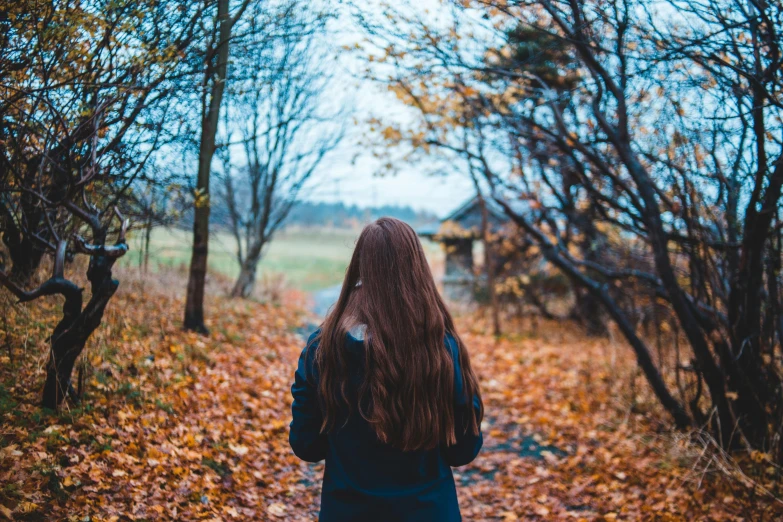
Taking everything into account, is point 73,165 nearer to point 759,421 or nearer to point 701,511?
point 701,511

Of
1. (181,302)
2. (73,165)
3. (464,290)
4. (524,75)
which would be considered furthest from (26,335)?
(464,290)

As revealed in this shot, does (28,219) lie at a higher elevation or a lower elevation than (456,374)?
higher

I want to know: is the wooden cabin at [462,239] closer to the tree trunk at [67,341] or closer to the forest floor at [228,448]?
the forest floor at [228,448]

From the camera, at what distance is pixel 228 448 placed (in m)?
5.09

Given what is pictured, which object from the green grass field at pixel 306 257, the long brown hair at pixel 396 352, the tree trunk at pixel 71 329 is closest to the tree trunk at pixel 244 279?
the green grass field at pixel 306 257

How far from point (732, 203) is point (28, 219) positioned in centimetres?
628

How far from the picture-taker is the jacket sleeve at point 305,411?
7.16 feet

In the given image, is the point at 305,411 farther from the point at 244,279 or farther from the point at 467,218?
the point at 467,218

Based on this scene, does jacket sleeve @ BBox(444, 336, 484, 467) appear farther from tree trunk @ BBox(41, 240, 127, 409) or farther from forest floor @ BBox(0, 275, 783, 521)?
tree trunk @ BBox(41, 240, 127, 409)

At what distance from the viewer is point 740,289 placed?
17.1 feet

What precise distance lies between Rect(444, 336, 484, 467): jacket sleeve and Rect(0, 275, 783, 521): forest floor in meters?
2.39

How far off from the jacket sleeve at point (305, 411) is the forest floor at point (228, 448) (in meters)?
1.94

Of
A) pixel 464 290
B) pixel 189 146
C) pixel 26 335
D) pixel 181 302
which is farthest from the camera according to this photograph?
pixel 464 290

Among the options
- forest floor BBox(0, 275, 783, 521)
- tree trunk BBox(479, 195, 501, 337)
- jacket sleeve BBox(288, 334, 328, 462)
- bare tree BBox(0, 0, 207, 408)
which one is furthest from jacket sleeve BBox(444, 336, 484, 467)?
tree trunk BBox(479, 195, 501, 337)
